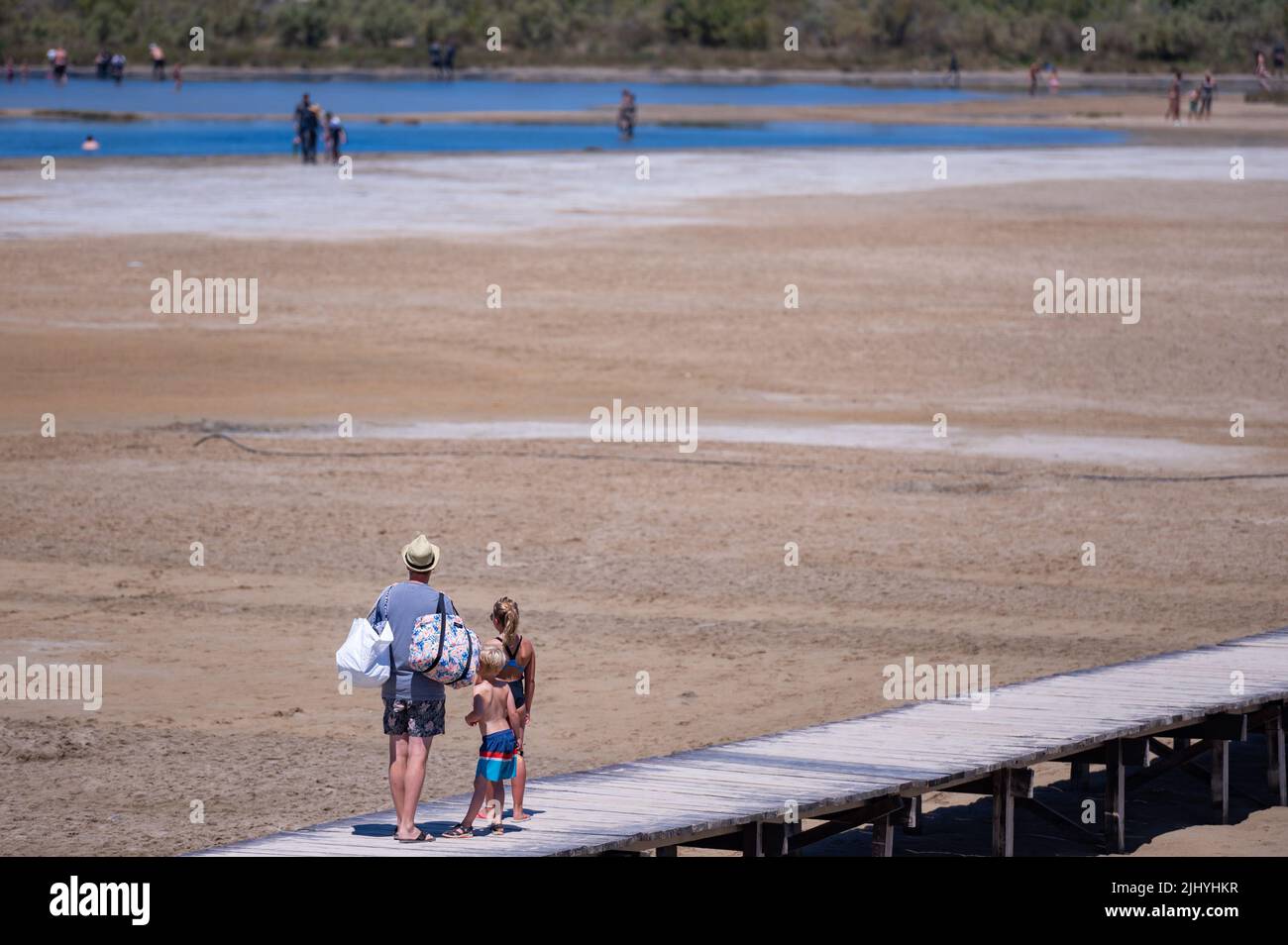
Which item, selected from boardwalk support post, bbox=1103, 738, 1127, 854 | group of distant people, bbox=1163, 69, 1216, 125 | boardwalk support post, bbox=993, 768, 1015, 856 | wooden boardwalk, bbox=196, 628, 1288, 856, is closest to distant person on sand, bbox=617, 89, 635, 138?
group of distant people, bbox=1163, 69, 1216, 125

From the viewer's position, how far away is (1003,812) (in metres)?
10.6

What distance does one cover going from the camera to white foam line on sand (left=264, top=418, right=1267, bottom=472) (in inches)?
808

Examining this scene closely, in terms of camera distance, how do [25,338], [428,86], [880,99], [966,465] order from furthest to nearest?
[428,86]
[880,99]
[25,338]
[966,465]

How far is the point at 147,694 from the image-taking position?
42.5 ft

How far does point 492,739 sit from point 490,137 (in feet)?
172

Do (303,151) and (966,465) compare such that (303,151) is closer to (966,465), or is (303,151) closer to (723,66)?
(966,465)

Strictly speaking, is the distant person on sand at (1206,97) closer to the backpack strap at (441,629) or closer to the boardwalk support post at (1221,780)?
the boardwalk support post at (1221,780)

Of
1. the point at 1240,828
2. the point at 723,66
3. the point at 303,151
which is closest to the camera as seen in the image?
the point at 1240,828

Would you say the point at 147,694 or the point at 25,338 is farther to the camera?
the point at 25,338

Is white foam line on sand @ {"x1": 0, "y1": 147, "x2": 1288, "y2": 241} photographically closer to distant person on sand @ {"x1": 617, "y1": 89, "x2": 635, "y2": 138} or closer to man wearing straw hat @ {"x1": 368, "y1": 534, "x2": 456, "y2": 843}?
distant person on sand @ {"x1": 617, "y1": 89, "x2": 635, "y2": 138}

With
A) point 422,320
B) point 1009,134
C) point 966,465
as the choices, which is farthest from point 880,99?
point 966,465

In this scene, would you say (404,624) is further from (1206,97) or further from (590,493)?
(1206,97)

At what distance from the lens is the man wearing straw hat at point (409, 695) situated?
885 cm

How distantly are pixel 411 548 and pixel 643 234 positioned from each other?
27.1 meters
